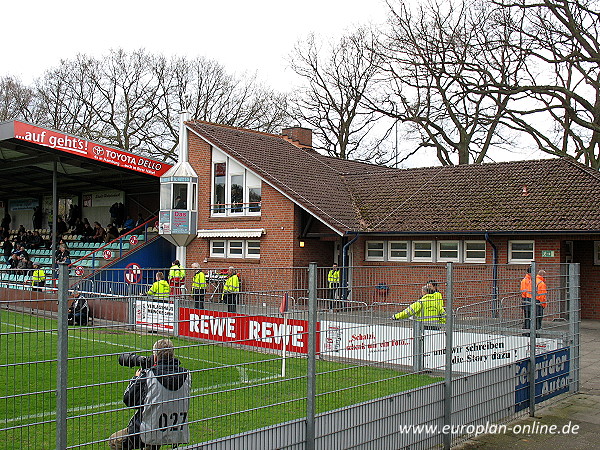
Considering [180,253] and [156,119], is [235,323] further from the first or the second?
[156,119]

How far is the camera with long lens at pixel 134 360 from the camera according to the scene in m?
4.83

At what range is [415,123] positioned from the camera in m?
37.9

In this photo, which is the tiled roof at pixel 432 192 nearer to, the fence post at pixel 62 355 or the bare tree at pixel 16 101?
the fence post at pixel 62 355

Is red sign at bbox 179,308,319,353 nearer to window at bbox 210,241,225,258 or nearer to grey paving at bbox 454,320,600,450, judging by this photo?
grey paving at bbox 454,320,600,450

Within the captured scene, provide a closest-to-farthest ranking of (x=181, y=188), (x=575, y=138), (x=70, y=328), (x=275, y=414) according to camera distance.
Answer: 1. (x=70, y=328)
2. (x=275, y=414)
3. (x=181, y=188)
4. (x=575, y=138)

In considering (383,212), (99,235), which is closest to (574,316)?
(383,212)

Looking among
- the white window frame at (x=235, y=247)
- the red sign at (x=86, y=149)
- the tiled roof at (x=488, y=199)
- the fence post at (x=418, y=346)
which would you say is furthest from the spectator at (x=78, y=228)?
the fence post at (x=418, y=346)

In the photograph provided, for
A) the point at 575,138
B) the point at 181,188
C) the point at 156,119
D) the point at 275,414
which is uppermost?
the point at 156,119

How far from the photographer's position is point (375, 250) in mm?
24188

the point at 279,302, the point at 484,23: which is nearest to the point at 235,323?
the point at 279,302

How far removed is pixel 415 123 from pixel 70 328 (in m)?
35.0

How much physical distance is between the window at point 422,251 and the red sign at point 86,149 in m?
11.6

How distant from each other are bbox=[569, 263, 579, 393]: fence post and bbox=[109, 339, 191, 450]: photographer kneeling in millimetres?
7073

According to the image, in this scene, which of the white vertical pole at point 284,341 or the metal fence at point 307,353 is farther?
the white vertical pole at point 284,341
